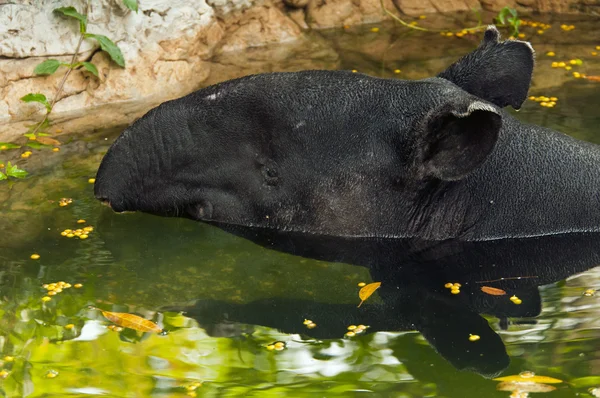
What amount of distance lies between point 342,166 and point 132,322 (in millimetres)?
1637

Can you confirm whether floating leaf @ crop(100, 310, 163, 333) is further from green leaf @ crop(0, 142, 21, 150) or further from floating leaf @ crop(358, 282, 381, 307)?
green leaf @ crop(0, 142, 21, 150)

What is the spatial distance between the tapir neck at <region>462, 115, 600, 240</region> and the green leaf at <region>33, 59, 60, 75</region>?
426 cm

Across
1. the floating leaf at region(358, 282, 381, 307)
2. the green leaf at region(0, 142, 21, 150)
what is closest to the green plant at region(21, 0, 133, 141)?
the green leaf at region(0, 142, 21, 150)

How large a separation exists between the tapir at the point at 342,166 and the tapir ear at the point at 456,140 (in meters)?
0.05

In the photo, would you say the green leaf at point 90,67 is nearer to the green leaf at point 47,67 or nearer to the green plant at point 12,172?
the green leaf at point 47,67

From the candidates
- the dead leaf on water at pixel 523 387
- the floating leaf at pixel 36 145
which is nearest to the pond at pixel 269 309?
the dead leaf on water at pixel 523 387

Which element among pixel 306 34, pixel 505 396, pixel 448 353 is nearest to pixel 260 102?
pixel 448 353

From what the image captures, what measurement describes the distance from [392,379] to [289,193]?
186 cm

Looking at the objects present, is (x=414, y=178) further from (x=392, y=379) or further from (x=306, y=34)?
(x=306, y=34)

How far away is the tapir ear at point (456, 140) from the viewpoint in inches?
241

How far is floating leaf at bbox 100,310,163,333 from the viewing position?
590 cm

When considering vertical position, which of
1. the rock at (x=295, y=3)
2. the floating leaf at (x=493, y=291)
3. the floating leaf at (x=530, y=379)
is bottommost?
the floating leaf at (x=493, y=291)

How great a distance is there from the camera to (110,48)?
9.67 metres

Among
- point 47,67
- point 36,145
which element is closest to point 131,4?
A: point 47,67
